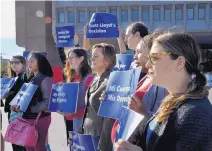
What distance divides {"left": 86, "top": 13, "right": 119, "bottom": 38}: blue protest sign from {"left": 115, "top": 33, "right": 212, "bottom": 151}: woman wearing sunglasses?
297cm

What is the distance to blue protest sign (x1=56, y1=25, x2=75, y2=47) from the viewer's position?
251 inches

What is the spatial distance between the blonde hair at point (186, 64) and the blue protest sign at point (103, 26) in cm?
303

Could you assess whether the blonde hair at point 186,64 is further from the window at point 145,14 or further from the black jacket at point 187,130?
the window at point 145,14

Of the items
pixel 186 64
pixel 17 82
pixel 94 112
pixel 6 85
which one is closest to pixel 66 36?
pixel 6 85

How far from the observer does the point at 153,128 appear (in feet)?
5.67

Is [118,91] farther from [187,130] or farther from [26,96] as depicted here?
A: [26,96]

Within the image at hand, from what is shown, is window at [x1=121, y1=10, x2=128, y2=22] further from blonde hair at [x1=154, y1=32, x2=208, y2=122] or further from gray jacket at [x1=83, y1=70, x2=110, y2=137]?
blonde hair at [x1=154, y1=32, x2=208, y2=122]

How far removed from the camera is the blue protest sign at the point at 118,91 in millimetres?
2328

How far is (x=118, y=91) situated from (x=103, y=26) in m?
2.52

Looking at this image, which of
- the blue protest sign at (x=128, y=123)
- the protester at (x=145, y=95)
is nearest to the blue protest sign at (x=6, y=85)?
the protester at (x=145, y=95)

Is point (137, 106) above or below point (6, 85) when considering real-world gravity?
above

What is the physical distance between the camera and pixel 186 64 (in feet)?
5.74

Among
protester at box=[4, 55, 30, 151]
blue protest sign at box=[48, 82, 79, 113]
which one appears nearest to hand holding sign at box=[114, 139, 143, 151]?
blue protest sign at box=[48, 82, 79, 113]

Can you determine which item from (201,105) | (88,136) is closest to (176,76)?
(201,105)
